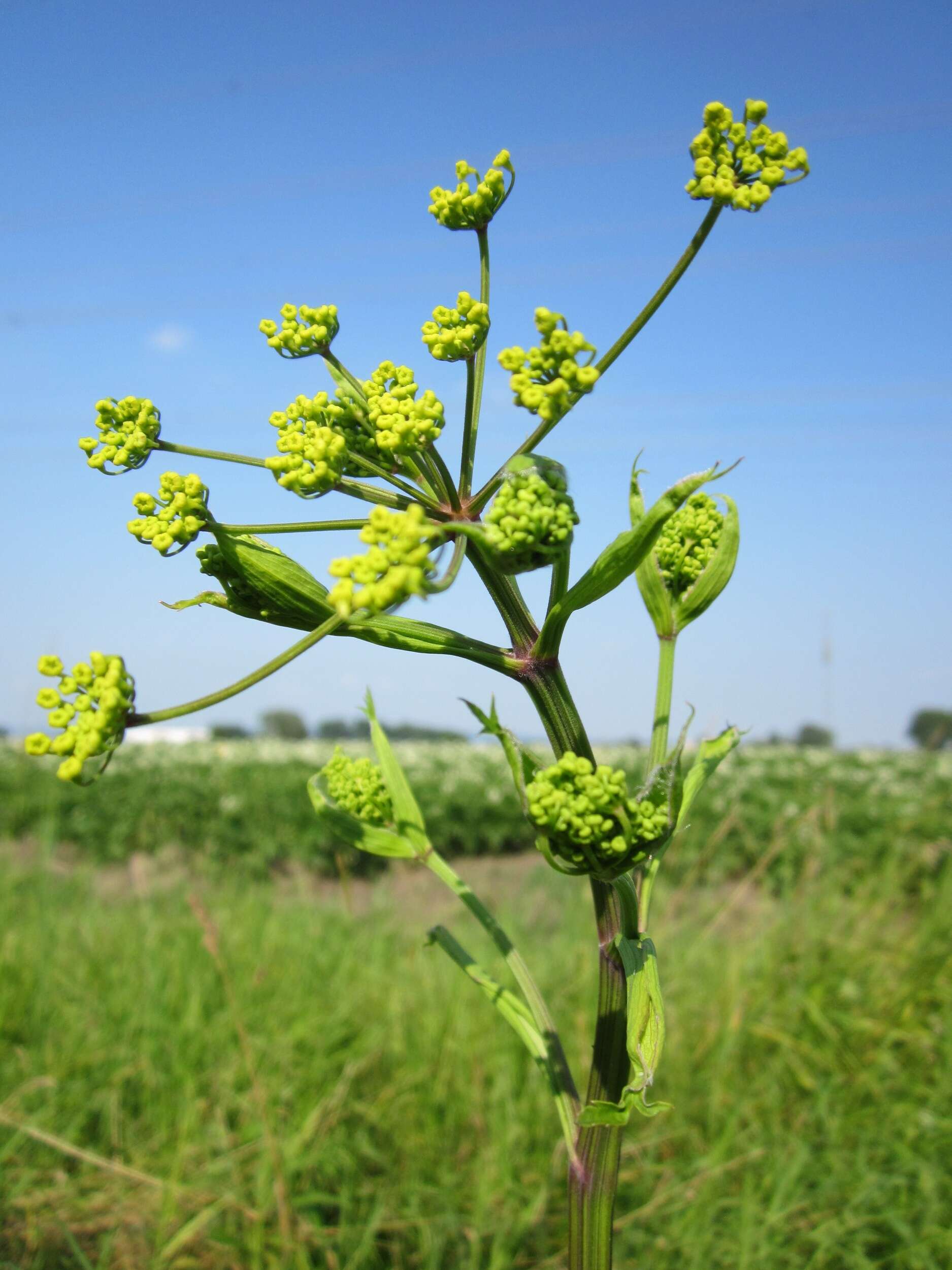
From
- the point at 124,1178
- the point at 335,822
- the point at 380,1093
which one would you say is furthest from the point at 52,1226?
the point at 335,822

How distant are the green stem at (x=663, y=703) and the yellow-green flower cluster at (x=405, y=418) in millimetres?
442

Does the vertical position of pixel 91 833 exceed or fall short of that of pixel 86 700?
it falls short

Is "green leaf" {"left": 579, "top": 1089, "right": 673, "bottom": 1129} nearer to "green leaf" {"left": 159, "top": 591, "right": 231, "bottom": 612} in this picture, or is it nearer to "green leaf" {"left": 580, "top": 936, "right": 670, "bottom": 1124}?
"green leaf" {"left": 580, "top": 936, "right": 670, "bottom": 1124}

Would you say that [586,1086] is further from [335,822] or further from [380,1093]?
[380,1093]

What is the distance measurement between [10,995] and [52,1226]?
1368 mm

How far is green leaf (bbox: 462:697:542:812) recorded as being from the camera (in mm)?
864

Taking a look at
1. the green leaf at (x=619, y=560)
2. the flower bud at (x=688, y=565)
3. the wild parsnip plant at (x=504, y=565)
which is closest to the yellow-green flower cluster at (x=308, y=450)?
the wild parsnip plant at (x=504, y=565)

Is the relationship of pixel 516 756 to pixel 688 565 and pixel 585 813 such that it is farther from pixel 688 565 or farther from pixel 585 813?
pixel 688 565

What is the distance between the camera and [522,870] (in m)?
8.60

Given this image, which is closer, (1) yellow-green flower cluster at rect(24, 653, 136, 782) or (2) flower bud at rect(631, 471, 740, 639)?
(1) yellow-green flower cluster at rect(24, 653, 136, 782)

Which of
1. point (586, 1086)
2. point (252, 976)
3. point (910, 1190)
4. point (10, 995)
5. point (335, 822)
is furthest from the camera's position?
point (252, 976)

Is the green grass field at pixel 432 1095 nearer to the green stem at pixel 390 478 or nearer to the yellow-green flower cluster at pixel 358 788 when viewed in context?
the yellow-green flower cluster at pixel 358 788

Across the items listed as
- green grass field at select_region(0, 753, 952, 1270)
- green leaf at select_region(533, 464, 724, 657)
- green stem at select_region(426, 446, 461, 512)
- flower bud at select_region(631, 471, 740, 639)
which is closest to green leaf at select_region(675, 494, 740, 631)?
flower bud at select_region(631, 471, 740, 639)

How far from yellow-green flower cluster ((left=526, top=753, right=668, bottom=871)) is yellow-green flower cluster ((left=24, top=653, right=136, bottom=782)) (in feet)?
1.23
